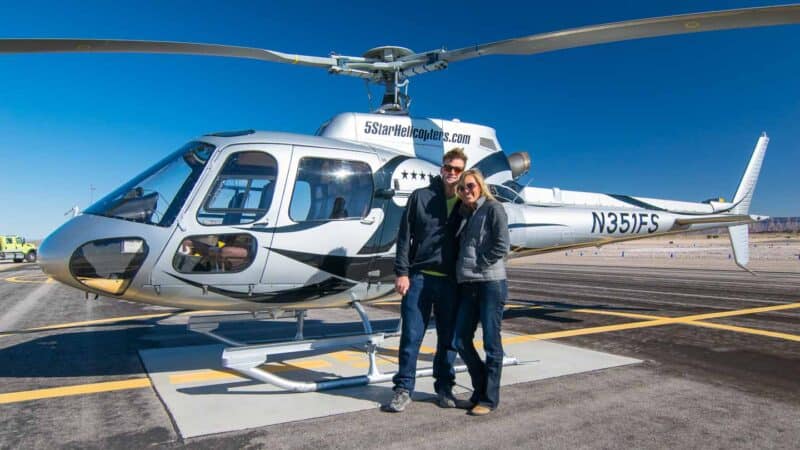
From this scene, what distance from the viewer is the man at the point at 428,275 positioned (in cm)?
446

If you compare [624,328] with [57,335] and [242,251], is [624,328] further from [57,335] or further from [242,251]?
[57,335]

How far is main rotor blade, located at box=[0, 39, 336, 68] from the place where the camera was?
4770 millimetres

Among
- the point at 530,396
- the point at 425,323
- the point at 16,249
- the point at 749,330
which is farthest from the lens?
the point at 16,249

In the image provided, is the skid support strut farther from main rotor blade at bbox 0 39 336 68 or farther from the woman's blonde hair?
main rotor blade at bbox 0 39 336 68

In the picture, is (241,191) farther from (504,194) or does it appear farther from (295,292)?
(504,194)

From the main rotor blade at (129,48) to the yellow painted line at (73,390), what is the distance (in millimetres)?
3304

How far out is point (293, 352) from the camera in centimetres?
505

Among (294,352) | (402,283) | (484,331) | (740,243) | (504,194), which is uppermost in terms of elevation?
(504,194)

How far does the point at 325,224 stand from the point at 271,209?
60 centimetres

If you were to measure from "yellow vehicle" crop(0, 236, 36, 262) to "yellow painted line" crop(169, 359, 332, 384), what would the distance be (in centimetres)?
4909

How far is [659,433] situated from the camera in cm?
392

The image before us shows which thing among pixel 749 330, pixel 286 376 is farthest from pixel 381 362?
pixel 749 330

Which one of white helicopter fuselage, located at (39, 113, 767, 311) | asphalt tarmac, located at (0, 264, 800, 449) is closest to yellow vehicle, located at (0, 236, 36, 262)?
asphalt tarmac, located at (0, 264, 800, 449)

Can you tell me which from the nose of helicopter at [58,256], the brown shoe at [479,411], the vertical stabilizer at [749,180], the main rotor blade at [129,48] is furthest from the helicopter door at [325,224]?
the vertical stabilizer at [749,180]
